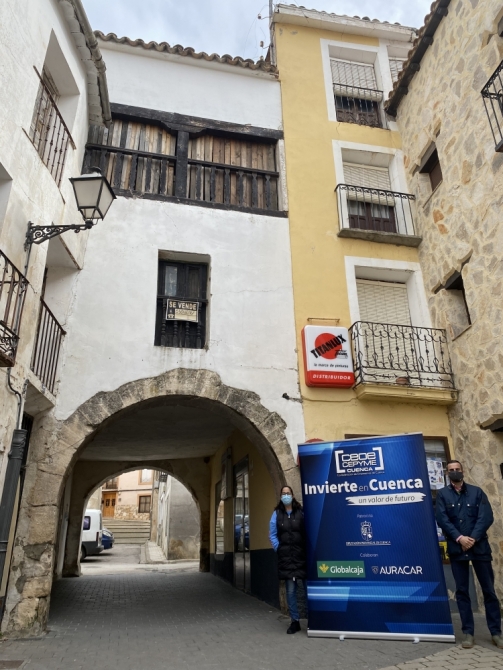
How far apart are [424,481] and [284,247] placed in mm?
4541

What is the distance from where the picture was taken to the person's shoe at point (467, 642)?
496 cm

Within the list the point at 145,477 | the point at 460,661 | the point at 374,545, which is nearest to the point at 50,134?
the point at 374,545

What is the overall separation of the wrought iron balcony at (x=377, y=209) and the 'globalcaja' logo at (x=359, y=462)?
4.57 metres

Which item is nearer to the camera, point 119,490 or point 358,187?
point 358,187

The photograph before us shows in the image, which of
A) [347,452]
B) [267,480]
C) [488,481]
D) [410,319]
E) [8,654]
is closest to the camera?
[8,654]

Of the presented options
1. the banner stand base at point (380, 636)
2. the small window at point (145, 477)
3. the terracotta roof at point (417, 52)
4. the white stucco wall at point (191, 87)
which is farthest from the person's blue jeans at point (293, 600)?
the small window at point (145, 477)

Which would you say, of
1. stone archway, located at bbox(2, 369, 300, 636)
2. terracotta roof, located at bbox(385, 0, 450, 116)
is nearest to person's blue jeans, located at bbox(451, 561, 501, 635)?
stone archway, located at bbox(2, 369, 300, 636)

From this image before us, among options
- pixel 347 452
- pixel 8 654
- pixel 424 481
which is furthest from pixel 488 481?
pixel 8 654

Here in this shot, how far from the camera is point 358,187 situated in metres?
9.30

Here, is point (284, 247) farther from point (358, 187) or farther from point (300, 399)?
point (300, 399)

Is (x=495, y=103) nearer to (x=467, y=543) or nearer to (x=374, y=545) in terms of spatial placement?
(x=467, y=543)

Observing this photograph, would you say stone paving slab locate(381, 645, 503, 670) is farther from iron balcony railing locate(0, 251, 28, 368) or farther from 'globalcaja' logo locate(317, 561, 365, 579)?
iron balcony railing locate(0, 251, 28, 368)

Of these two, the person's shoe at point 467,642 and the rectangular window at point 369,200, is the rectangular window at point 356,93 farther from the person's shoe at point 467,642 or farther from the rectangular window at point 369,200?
the person's shoe at point 467,642

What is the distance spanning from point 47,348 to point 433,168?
7344 mm
